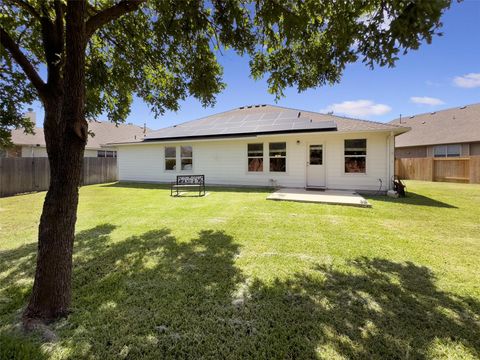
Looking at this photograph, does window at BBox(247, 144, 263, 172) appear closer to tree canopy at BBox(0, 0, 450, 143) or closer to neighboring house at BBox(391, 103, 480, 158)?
A: tree canopy at BBox(0, 0, 450, 143)

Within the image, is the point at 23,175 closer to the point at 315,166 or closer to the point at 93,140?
the point at 93,140

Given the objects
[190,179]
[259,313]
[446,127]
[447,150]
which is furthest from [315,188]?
[446,127]

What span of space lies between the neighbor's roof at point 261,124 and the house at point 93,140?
13.2 feet

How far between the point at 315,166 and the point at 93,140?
2189 cm

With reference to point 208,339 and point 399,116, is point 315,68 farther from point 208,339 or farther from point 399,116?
point 399,116

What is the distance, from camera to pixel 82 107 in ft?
8.27

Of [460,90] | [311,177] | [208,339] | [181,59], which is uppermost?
[460,90]

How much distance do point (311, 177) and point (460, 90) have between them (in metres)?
28.1

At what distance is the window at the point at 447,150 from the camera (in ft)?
63.6

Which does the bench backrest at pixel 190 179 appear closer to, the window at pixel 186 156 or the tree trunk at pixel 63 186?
the window at pixel 186 156

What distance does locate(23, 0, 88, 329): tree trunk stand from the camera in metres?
2.41

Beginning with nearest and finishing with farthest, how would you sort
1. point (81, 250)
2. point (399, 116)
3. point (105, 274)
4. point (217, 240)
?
point (105, 274)
point (81, 250)
point (217, 240)
point (399, 116)

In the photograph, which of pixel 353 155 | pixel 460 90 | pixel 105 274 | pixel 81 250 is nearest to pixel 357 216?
pixel 353 155

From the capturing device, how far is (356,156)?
1157 centimetres
